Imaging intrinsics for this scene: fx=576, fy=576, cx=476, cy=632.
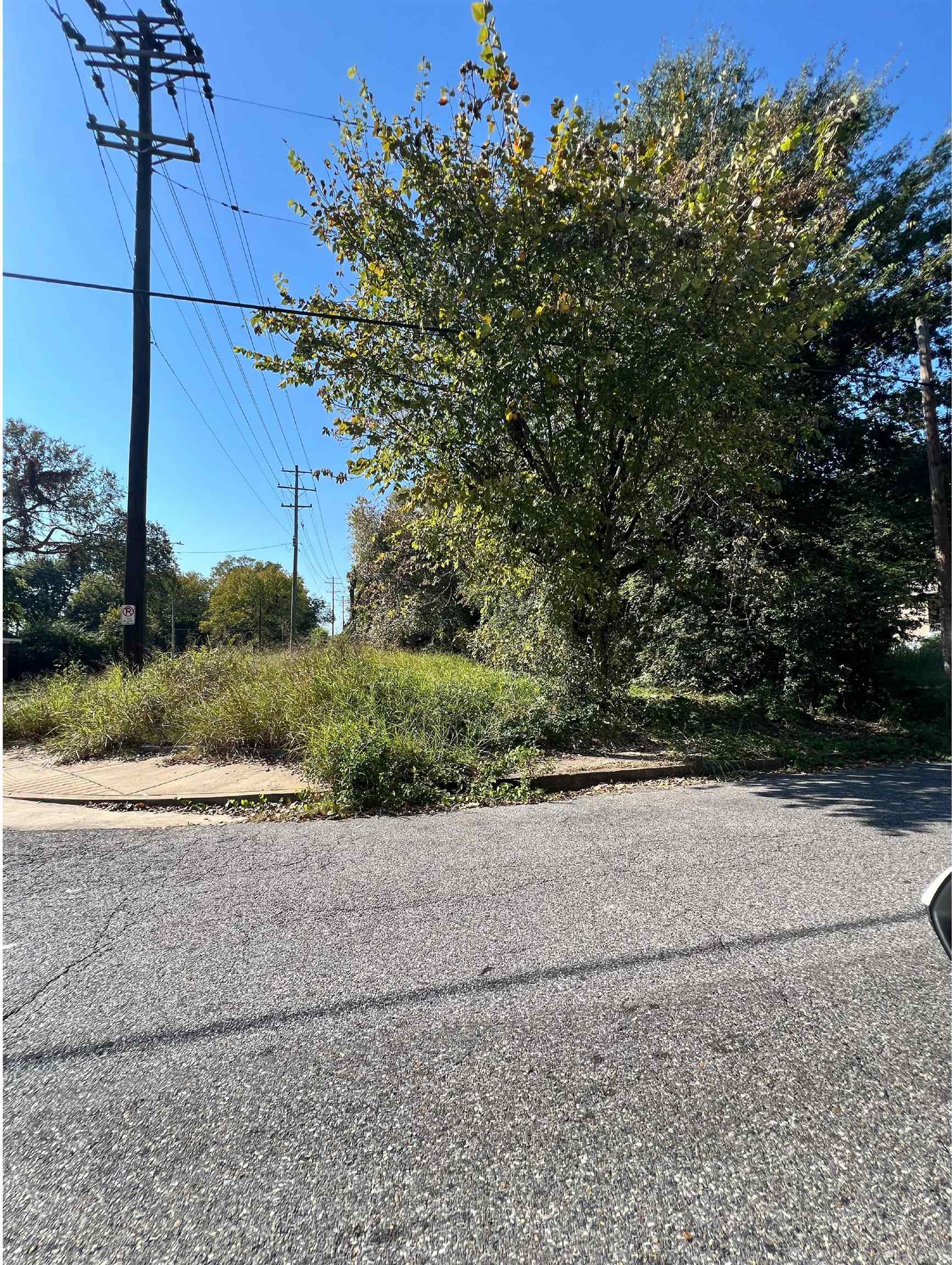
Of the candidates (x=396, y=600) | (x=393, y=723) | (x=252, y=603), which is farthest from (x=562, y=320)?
(x=252, y=603)

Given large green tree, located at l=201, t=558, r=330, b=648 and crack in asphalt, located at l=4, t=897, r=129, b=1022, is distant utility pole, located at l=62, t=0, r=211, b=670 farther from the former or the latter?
large green tree, located at l=201, t=558, r=330, b=648

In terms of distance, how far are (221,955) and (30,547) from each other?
97.0 ft

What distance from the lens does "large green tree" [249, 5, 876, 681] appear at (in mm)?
6215

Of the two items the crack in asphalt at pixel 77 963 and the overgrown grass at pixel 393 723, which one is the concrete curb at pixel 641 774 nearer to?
the overgrown grass at pixel 393 723

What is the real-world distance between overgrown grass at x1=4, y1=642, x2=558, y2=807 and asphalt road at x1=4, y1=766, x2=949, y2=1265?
1.88 meters

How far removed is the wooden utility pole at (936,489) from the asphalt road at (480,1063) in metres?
7.90

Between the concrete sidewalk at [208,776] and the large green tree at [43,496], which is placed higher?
the large green tree at [43,496]

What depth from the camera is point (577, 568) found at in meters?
7.27

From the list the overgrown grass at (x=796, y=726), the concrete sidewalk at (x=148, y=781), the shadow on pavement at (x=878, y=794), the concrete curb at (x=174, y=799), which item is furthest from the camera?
the overgrown grass at (x=796, y=726)

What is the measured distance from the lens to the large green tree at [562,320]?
621 centimetres

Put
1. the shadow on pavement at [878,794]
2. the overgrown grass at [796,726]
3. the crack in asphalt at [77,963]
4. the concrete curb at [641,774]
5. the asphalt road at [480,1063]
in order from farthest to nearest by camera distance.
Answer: the overgrown grass at [796,726]
the concrete curb at [641,774]
the shadow on pavement at [878,794]
the crack in asphalt at [77,963]
the asphalt road at [480,1063]

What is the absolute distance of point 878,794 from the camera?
18.5 ft

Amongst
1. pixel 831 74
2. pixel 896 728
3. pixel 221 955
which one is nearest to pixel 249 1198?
pixel 221 955

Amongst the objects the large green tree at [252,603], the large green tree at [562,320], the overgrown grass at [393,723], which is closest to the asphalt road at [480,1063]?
the overgrown grass at [393,723]
